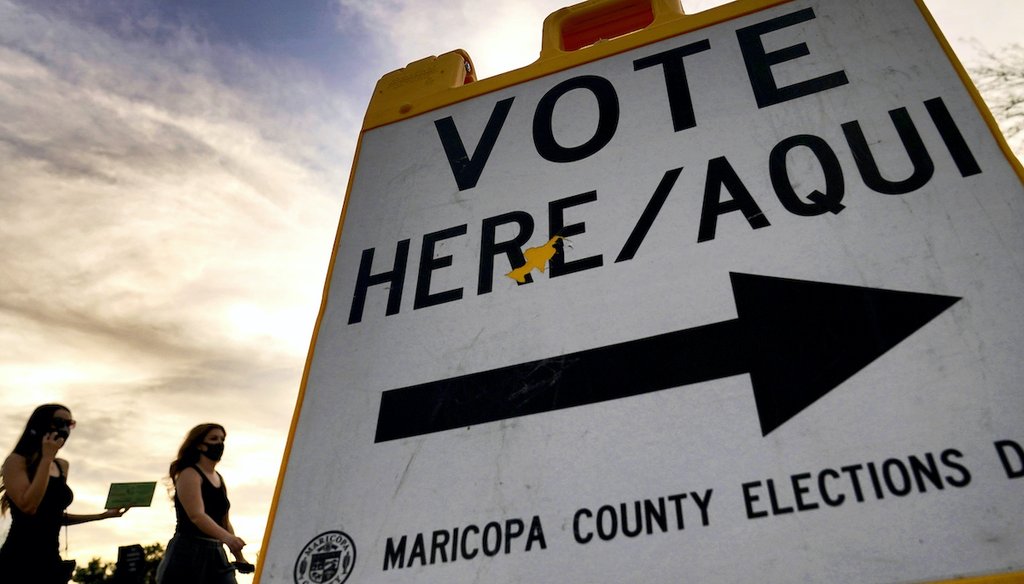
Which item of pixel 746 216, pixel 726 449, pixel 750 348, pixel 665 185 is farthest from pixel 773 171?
pixel 726 449

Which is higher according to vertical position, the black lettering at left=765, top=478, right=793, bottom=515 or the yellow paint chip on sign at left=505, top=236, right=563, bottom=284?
the yellow paint chip on sign at left=505, top=236, right=563, bottom=284

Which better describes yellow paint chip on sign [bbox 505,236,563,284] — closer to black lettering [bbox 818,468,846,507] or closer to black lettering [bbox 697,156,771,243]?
black lettering [bbox 697,156,771,243]

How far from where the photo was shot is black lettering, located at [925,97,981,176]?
1452 mm

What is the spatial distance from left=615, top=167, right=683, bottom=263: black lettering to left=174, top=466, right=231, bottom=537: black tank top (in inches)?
66.6

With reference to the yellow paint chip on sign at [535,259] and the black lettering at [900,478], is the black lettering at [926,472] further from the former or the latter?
the yellow paint chip on sign at [535,259]

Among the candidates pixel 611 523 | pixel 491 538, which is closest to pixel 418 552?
pixel 491 538

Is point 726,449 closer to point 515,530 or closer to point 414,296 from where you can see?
point 515,530

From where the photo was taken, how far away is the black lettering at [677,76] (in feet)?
6.13

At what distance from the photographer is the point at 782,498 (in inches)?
45.8

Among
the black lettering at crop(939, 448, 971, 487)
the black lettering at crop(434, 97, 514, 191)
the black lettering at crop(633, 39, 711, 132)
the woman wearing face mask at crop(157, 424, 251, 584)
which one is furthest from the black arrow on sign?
the woman wearing face mask at crop(157, 424, 251, 584)

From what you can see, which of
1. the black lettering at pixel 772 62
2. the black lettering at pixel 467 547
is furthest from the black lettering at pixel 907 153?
the black lettering at pixel 467 547

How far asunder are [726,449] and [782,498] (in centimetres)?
14

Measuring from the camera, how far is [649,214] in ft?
5.56

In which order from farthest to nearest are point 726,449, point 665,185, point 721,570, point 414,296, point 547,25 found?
1. point 547,25
2. point 414,296
3. point 665,185
4. point 726,449
5. point 721,570
